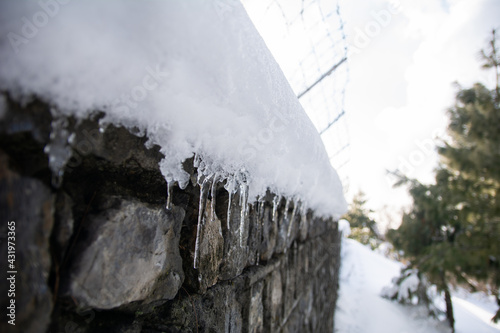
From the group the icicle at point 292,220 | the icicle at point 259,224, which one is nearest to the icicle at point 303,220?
the icicle at point 292,220

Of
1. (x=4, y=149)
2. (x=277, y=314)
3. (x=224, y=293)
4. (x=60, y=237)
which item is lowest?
(x=277, y=314)

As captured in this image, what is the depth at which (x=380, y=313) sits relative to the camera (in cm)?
557

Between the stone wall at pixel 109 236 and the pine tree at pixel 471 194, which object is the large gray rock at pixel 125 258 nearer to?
the stone wall at pixel 109 236

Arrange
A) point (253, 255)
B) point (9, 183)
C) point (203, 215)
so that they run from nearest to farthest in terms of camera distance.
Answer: point (9, 183)
point (203, 215)
point (253, 255)

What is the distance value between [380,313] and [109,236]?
6796 mm

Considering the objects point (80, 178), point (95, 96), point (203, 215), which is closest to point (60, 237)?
point (80, 178)

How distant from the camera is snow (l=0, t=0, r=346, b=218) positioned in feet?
1.08

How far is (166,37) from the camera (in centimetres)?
41

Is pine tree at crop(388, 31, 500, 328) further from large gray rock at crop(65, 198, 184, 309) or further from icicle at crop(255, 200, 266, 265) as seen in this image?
large gray rock at crop(65, 198, 184, 309)

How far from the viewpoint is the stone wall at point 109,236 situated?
0.33 metres

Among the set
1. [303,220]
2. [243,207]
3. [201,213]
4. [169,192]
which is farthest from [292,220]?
[169,192]

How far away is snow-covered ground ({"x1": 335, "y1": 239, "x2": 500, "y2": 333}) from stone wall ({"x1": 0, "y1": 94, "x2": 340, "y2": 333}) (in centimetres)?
444

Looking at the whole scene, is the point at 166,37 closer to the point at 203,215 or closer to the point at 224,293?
the point at 203,215

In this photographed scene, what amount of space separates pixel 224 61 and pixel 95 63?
223 millimetres
